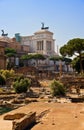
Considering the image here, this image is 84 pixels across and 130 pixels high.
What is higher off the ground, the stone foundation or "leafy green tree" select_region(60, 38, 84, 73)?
"leafy green tree" select_region(60, 38, 84, 73)

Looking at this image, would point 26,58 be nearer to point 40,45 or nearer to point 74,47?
point 40,45

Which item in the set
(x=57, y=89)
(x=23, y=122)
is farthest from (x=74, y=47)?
(x=23, y=122)

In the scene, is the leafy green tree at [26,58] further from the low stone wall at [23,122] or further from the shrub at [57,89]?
the low stone wall at [23,122]

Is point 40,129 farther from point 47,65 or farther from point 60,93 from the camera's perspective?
point 47,65

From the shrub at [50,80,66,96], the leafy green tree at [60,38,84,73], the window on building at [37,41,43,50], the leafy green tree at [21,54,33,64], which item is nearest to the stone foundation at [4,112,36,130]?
the shrub at [50,80,66,96]

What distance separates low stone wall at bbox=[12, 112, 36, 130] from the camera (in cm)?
1325

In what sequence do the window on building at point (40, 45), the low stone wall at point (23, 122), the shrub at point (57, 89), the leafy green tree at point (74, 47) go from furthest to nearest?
the window on building at point (40, 45)
the leafy green tree at point (74, 47)
the shrub at point (57, 89)
the low stone wall at point (23, 122)

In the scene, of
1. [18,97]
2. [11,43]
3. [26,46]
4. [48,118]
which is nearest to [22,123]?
[48,118]

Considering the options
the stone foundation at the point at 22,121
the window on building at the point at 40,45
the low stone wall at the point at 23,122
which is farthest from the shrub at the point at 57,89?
the window on building at the point at 40,45

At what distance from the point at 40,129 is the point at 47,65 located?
84909 millimetres

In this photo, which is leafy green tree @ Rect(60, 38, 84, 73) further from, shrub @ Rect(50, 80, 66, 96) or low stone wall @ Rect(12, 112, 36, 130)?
low stone wall @ Rect(12, 112, 36, 130)

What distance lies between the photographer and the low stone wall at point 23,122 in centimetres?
1325

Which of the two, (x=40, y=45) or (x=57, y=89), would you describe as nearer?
(x=57, y=89)

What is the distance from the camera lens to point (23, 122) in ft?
46.1
